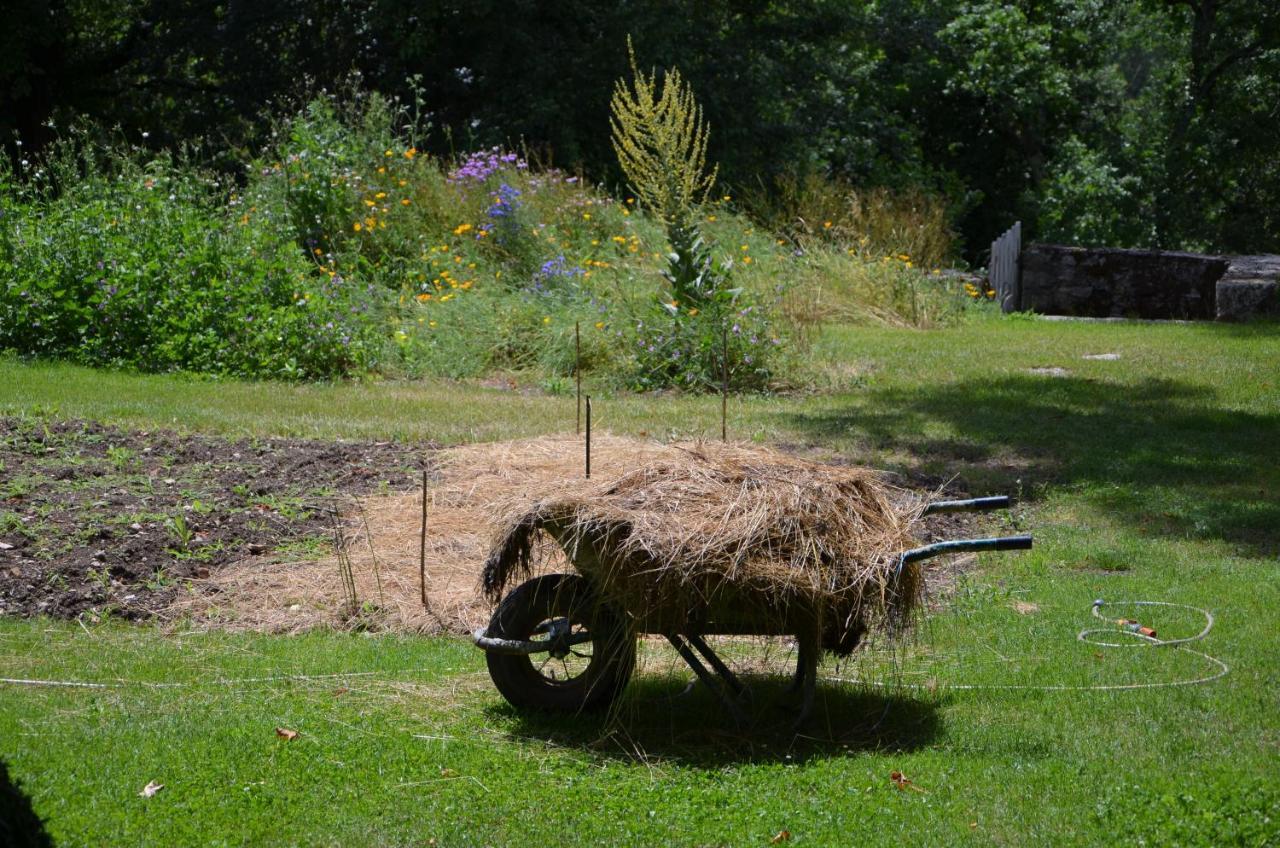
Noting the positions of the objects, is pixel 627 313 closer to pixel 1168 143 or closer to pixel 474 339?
pixel 474 339

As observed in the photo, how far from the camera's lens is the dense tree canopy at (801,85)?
21.9 metres

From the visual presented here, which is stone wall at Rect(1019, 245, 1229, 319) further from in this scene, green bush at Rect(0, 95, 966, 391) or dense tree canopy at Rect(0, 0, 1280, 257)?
dense tree canopy at Rect(0, 0, 1280, 257)

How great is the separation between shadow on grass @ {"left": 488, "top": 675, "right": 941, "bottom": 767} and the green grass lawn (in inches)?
0.6

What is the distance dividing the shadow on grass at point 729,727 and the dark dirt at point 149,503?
2611 millimetres

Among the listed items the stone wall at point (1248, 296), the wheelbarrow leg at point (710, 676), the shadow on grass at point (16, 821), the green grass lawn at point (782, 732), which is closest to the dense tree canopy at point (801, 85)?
the stone wall at point (1248, 296)

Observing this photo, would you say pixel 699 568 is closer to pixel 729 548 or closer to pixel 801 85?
pixel 729 548

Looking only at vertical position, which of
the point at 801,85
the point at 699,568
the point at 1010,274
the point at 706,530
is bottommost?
the point at 699,568

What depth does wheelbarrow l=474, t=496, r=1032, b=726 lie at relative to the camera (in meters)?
5.04

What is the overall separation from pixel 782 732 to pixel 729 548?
0.82m

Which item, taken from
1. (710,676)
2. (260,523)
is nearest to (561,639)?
(710,676)

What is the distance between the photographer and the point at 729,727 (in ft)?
17.6

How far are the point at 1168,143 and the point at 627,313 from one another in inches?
569

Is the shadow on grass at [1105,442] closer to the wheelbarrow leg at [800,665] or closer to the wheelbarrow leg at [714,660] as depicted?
the wheelbarrow leg at [800,665]

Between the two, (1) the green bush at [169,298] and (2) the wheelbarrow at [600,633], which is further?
(1) the green bush at [169,298]
